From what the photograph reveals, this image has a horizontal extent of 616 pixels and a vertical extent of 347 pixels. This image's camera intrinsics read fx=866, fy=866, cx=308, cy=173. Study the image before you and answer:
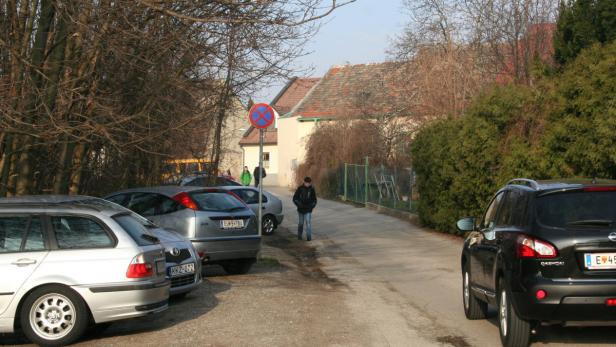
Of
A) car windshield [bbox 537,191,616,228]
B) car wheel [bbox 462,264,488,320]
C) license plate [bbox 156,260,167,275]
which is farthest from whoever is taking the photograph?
car wheel [bbox 462,264,488,320]

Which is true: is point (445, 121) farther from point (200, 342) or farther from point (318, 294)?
point (200, 342)

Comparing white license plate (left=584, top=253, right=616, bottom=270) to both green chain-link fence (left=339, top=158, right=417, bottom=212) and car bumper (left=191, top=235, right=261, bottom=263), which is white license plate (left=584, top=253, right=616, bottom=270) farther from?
green chain-link fence (left=339, top=158, right=417, bottom=212)

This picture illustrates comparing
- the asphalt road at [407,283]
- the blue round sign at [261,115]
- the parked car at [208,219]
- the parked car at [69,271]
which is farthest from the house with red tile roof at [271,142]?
the parked car at [69,271]

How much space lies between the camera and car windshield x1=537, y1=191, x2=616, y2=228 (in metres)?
7.84

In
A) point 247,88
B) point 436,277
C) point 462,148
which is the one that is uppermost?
point 247,88

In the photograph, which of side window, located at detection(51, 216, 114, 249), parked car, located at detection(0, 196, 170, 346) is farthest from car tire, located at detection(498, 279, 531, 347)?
side window, located at detection(51, 216, 114, 249)

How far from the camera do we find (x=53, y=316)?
28.5 ft

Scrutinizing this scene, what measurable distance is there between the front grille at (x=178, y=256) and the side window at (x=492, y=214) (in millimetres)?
3806

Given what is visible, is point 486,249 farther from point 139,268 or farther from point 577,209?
point 139,268

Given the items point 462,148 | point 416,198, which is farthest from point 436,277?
point 416,198

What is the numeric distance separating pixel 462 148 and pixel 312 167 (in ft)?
89.6

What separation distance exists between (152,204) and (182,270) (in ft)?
11.6

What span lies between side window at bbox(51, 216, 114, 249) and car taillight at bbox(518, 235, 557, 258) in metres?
4.16

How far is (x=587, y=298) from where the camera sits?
7559 mm
